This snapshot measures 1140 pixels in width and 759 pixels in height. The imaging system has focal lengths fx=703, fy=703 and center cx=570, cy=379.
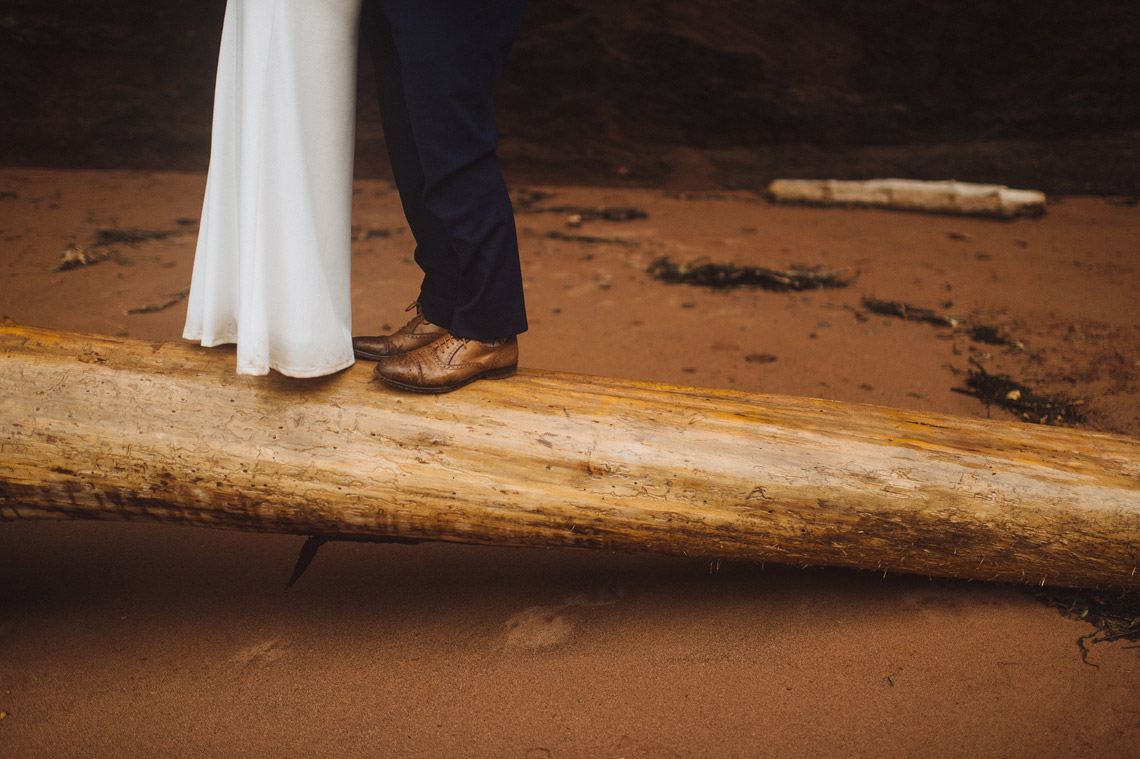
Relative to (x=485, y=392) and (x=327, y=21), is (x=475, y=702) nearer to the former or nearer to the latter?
(x=485, y=392)

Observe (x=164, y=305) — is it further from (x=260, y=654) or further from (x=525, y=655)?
(x=525, y=655)

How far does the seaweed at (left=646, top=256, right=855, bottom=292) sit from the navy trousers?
260cm

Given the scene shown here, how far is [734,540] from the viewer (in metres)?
1.59

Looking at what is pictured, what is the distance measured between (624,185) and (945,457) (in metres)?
5.59

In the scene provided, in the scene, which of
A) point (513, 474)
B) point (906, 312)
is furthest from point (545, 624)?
point (906, 312)

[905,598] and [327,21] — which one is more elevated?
[327,21]

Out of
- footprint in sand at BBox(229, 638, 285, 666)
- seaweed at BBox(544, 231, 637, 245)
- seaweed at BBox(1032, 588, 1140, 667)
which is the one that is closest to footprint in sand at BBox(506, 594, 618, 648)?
footprint in sand at BBox(229, 638, 285, 666)

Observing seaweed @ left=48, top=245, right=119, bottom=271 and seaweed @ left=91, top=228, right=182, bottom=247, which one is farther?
seaweed @ left=91, top=228, right=182, bottom=247

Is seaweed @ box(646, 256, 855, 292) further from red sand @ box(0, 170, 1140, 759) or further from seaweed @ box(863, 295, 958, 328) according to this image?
red sand @ box(0, 170, 1140, 759)

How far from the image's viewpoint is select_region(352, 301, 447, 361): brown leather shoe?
5.83 feet

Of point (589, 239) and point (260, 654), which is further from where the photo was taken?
point (589, 239)

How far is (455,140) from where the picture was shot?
1.51 m

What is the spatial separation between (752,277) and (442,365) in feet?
9.52

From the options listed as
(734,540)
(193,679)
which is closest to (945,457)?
(734,540)
